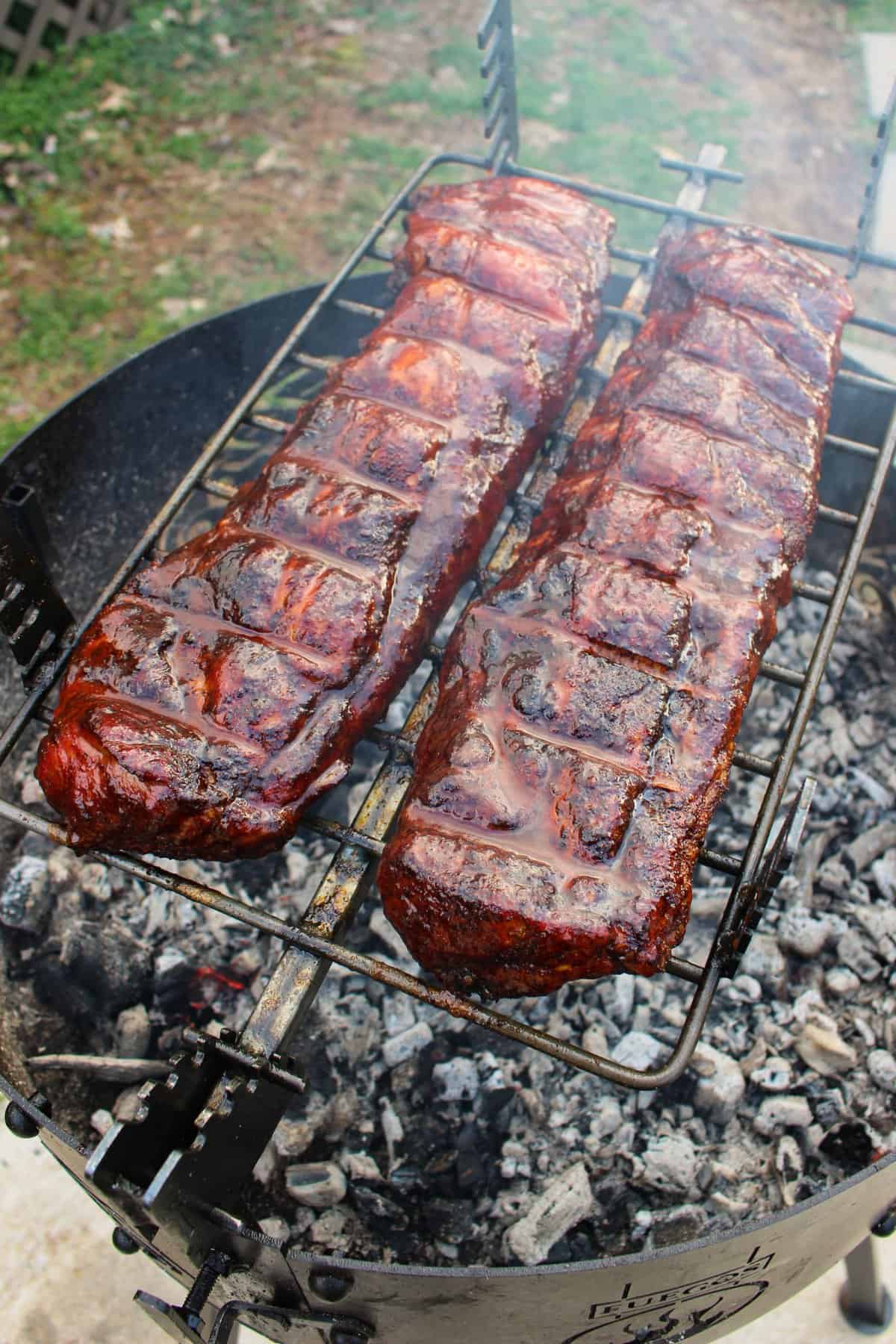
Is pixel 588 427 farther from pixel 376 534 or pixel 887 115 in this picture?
pixel 887 115

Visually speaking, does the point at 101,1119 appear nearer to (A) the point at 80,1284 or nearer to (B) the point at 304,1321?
(A) the point at 80,1284

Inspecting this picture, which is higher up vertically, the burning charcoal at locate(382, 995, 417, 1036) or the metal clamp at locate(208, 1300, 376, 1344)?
the metal clamp at locate(208, 1300, 376, 1344)

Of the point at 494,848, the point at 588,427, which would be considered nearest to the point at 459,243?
the point at 588,427

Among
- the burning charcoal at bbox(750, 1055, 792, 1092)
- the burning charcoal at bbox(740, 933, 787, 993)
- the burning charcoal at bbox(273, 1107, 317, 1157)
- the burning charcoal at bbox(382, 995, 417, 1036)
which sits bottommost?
the burning charcoal at bbox(273, 1107, 317, 1157)

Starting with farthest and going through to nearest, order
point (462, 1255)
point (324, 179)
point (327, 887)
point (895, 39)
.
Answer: point (895, 39) → point (324, 179) → point (462, 1255) → point (327, 887)

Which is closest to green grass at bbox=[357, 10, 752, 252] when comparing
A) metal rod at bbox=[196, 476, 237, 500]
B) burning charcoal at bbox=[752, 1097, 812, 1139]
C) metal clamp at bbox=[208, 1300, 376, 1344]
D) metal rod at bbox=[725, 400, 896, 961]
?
metal rod at bbox=[196, 476, 237, 500]

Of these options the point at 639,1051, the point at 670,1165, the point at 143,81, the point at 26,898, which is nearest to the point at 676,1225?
the point at 670,1165

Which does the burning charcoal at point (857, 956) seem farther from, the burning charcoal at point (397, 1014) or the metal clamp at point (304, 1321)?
the metal clamp at point (304, 1321)

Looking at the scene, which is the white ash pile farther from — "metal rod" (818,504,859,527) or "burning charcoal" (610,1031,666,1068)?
"metal rod" (818,504,859,527)
